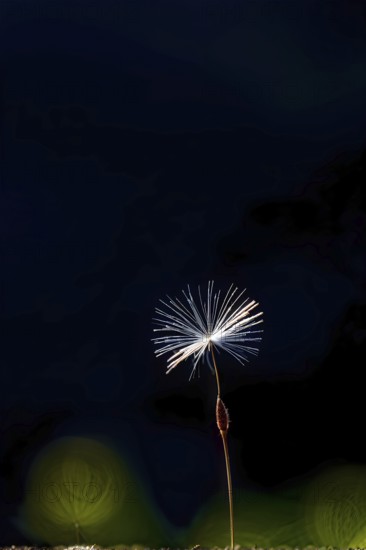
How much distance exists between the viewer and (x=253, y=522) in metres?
1.72

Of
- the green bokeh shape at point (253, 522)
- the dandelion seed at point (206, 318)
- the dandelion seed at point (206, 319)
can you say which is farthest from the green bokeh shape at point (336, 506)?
the dandelion seed at point (206, 318)

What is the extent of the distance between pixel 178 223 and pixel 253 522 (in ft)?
2.54

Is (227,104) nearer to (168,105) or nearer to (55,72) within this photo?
(168,105)

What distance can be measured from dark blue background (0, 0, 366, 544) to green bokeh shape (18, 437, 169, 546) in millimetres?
36

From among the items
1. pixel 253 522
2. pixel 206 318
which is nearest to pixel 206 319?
pixel 206 318

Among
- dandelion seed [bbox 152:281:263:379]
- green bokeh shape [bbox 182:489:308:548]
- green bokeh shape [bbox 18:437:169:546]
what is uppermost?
dandelion seed [bbox 152:281:263:379]

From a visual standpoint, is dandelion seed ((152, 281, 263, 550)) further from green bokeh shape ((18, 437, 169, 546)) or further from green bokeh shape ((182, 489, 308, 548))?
green bokeh shape ((18, 437, 169, 546))

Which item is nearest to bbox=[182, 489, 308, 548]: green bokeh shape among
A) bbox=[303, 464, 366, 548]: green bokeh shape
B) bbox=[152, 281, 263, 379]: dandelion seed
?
bbox=[303, 464, 366, 548]: green bokeh shape

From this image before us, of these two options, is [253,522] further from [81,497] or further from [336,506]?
[81,497]

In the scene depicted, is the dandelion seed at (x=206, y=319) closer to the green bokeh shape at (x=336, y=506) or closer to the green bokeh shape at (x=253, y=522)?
the green bokeh shape at (x=253, y=522)

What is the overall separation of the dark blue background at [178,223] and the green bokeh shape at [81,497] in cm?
4

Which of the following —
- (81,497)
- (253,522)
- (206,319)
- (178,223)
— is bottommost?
(253,522)

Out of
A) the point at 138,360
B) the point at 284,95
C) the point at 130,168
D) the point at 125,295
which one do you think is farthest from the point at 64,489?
the point at 284,95

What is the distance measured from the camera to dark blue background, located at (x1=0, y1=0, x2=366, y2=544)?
5.68ft
